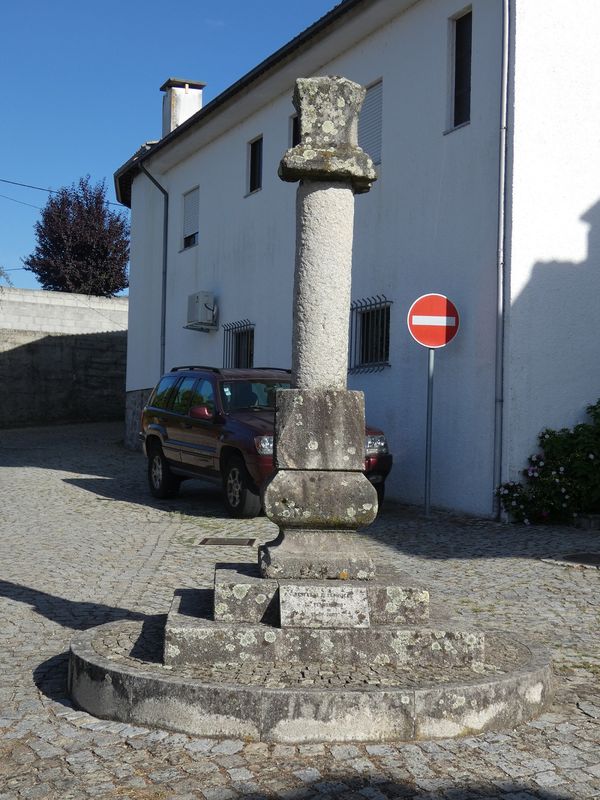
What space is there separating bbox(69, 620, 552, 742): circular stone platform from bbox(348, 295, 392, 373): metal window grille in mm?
9063

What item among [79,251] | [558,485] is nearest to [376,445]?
[558,485]

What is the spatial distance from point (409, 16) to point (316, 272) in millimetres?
9676

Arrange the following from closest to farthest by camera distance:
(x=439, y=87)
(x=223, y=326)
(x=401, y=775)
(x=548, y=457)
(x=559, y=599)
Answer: (x=401, y=775), (x=559, y=599), (x=548, y=457), (x=439, y=87), (x=223, y=326)

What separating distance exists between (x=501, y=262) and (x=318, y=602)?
7400mm

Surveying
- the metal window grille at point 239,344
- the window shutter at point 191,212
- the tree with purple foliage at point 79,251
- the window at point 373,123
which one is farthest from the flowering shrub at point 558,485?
the tree with purple foliage at point 79,251

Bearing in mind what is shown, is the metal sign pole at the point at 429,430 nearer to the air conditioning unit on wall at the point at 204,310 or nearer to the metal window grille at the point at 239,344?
the metal window grille at the point at 239,344

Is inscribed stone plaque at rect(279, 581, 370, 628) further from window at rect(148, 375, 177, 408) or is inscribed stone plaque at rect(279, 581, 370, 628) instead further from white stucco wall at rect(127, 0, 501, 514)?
window at rect(148, 375, 177, 408)

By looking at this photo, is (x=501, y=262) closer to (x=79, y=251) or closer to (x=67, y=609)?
(x=67, y=609)

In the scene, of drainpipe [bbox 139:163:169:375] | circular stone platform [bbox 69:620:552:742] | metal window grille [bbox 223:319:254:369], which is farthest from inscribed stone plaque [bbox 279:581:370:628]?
drainpipe [bbox 139:163:169:375]

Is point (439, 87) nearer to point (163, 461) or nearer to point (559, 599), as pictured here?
point (163, 461)

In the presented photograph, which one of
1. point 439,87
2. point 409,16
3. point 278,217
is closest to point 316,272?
→ point 439,87

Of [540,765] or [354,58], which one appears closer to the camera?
[540,765]

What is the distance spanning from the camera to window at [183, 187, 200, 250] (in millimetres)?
20531

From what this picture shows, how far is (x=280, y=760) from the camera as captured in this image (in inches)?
151
